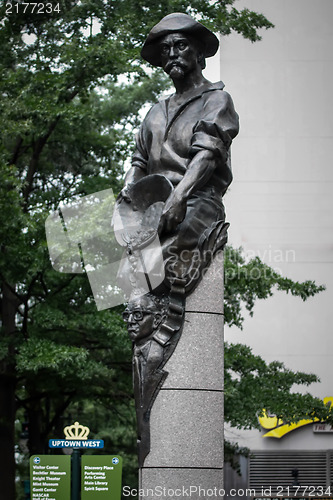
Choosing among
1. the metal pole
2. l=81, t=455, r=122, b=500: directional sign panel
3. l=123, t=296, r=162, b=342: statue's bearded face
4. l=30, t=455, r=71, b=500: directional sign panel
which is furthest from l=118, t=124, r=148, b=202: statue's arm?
the metal pole

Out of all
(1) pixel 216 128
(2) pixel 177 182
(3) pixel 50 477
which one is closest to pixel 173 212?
(2) pixel 177 182

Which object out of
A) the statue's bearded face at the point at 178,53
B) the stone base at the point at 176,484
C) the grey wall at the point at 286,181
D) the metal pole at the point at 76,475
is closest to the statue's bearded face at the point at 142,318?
the stone base at the point at 176,484

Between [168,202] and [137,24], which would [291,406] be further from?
[168,202]

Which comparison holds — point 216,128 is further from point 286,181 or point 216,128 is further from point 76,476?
point 286,181

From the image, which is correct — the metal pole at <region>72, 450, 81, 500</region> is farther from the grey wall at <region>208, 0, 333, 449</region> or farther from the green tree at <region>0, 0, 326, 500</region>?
the grey wall at <region>208, 0, 333, 449</region>

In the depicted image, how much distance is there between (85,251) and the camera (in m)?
16.8

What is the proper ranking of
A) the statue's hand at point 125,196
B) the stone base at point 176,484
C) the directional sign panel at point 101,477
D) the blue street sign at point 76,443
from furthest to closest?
the blue street sign at point 76,443 → the directional sign panel at point 101,477 → the statue's hand at point 125,196 → the stone base at point 176,484

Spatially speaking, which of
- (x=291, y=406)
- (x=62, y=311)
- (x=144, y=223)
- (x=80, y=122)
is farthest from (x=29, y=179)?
(x=144, y=223)

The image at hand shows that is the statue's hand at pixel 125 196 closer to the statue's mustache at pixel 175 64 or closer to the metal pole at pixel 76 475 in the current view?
the statue's mustache at pixel 175 64

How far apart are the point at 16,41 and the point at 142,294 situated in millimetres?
12673

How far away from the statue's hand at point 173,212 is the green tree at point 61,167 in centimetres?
883

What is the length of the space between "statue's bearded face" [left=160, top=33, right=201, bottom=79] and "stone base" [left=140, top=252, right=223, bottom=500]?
6.53ft

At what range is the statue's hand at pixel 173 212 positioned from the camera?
23.9 feet

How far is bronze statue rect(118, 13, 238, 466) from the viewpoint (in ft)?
23.9
